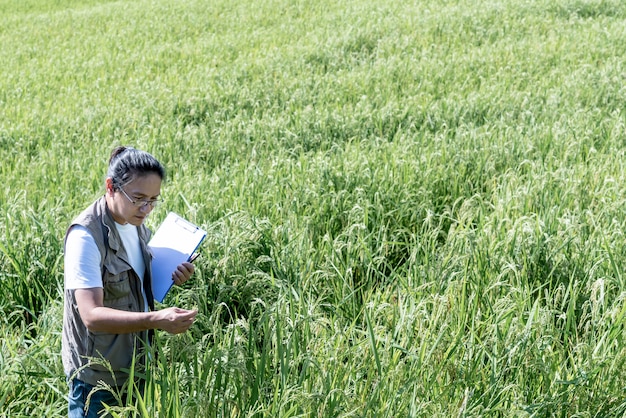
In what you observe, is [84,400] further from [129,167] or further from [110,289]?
[129,167]

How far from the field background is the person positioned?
0.14 meters

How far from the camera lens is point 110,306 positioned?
2.28 m

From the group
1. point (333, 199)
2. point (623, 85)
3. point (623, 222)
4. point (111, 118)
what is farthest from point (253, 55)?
point (623, 222)

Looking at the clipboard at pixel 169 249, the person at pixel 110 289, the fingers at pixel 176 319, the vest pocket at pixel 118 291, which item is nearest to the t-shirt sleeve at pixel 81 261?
the person at pixel 110 289

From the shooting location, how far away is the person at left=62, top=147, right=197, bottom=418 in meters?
2.09

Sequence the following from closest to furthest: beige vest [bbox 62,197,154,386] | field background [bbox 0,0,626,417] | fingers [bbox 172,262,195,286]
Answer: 1. beige vest [bbox 62,197,154,386]
2. field background [bbox 0,0,626,417]
3. fingers [bbox 172,262,195,286]

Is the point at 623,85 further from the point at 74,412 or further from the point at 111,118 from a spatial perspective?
the point at 74,412

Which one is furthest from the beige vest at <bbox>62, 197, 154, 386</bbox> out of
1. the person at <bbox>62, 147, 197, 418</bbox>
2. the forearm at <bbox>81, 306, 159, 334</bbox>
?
the forearm at <bbox>81, 306, 159, 334</bbox>

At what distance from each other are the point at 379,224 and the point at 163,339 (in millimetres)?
1646

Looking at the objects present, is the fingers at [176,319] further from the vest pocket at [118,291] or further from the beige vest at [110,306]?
the vest pocket at [118,291]

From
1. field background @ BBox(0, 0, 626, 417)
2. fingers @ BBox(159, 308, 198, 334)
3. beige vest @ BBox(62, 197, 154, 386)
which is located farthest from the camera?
field background @ BBox(0, 0, 626, 417)

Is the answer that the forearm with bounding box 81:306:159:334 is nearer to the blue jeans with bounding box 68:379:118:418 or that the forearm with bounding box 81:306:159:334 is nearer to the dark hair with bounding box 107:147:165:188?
the blue jeans with bounding box 68:379:118:418

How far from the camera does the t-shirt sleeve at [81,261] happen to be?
2.10 metres

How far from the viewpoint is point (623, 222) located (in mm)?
3531
